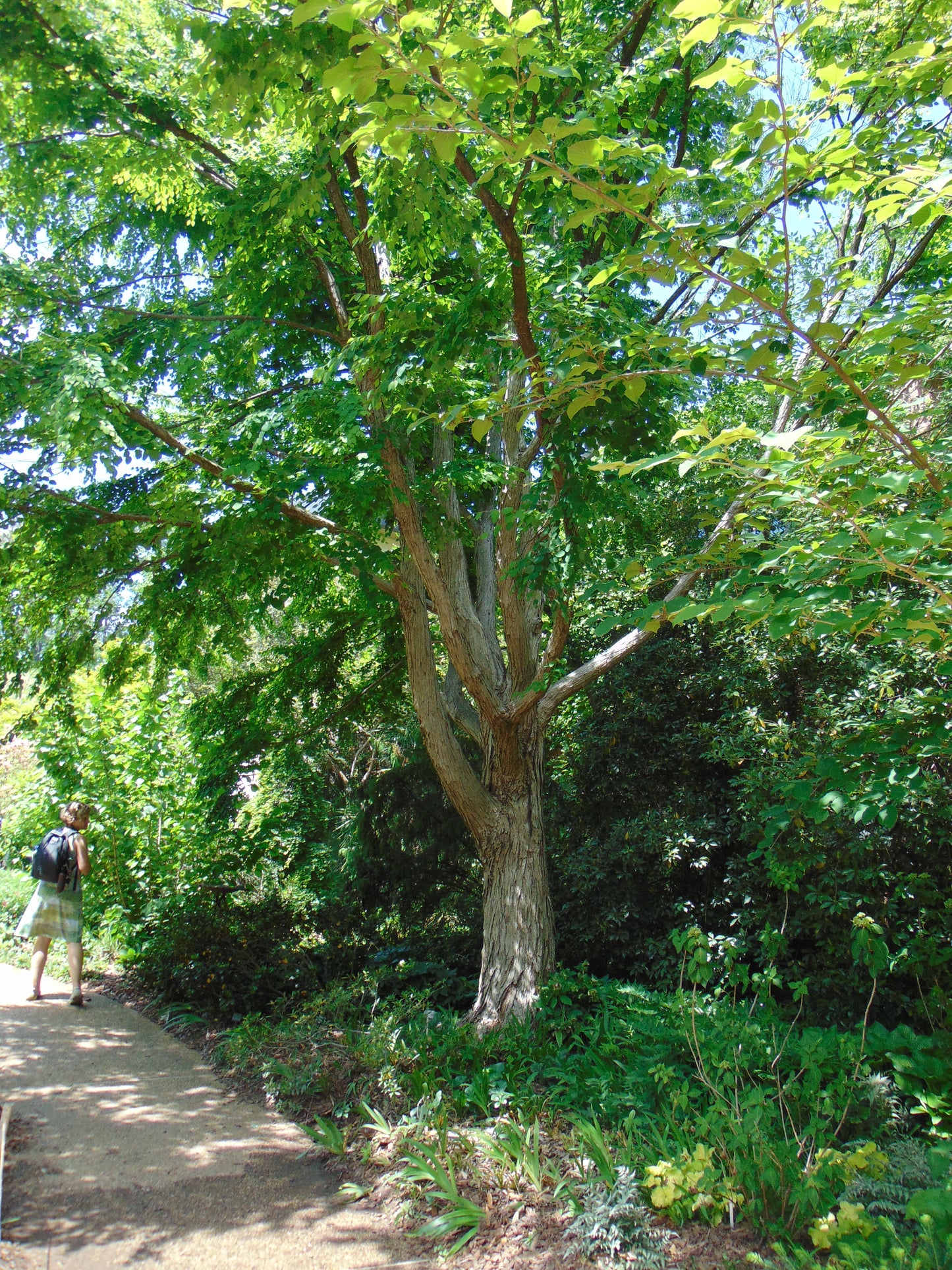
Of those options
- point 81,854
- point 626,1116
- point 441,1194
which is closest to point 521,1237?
point 441,1194

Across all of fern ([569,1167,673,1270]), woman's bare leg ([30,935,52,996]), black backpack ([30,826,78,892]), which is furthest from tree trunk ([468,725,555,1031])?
woman's bare leg ([30,935,52,996])

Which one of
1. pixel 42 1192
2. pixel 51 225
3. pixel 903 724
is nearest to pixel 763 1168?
pixel 903 724

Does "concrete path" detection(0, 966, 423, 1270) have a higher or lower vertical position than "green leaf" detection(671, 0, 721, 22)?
lower

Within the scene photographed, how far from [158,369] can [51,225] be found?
1.63 meters

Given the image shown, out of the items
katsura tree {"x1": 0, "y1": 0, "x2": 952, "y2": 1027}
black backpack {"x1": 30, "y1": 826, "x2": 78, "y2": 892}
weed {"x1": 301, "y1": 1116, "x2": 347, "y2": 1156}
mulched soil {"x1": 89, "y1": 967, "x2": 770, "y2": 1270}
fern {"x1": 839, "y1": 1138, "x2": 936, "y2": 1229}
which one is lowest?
mulched soil {"x1": 89, "y1": 967, "x2": 770, "y2": 1270}

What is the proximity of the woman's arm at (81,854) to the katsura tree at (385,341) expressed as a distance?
4.98 feet

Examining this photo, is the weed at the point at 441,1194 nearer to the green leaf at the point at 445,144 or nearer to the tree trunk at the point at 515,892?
the tree trunk at the point at 515,892

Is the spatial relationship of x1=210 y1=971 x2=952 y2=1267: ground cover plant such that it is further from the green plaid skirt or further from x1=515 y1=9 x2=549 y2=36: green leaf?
x1=515 y1=9 x2=549 y2=36: green leaf

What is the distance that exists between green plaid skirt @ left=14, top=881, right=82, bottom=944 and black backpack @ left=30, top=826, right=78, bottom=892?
0.06 metres

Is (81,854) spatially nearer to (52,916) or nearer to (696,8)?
(52,916)

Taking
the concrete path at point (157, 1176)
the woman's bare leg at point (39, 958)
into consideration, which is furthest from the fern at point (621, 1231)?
the woman's bare leg at point (39, 958)

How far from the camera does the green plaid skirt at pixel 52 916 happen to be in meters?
6.99

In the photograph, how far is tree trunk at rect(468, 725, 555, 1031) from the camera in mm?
5961

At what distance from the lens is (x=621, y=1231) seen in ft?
11.0
